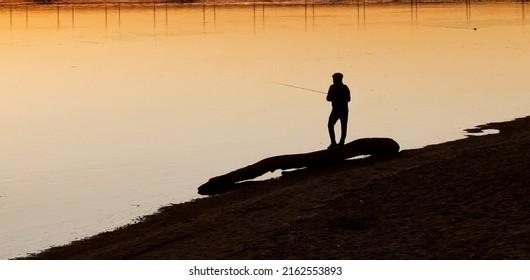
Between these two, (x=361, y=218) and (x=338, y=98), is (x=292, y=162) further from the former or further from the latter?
(x=361, y=218)

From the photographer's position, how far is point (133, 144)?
80.1ft

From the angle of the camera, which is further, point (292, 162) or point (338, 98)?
point (338, 98)

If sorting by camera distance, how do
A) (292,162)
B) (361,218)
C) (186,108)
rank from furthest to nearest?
(186,108)
(292,162)
(361,218)

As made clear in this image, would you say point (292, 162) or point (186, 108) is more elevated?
point (292, 162)

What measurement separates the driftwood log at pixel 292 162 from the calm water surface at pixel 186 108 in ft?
3.72

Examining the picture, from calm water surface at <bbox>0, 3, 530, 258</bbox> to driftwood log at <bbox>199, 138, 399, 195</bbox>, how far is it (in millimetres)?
1134

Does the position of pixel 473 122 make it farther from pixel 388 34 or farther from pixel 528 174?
pixel 388 34

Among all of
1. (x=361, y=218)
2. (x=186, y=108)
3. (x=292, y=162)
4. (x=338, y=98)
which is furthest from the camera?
(x=186, y=108)

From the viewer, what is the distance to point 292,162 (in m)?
16.2

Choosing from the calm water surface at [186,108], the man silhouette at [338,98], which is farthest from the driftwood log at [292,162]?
the calm water surface at [186,108]

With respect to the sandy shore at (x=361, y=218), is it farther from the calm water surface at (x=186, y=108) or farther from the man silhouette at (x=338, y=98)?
the calm water surface at (x=186, y=108)

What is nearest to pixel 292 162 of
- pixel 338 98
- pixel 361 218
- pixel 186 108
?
pixel 338 98

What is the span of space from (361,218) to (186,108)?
2031cm
